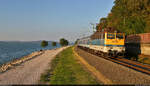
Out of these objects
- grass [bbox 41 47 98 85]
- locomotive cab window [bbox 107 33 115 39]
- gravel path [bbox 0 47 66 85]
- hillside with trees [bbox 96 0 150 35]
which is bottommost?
gravel path [bbox 0 47 66 85]

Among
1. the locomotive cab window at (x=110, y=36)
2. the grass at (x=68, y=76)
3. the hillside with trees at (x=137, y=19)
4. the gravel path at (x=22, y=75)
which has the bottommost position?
the gravel path at (x=22, y=75)

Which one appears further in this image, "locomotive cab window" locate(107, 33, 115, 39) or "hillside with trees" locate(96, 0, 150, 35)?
"hillside with trees" locate(96, 0, 150, 35)

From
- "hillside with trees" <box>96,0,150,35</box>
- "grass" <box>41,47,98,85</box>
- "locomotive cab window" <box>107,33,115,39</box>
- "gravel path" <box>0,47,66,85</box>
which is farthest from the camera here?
"hillside with trees" <box>96,0,150,35</box>

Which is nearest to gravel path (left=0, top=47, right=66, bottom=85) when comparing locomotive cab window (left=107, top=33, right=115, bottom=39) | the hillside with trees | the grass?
the grass

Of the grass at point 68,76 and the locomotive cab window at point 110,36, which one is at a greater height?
the locomotive cab window at point 110,36

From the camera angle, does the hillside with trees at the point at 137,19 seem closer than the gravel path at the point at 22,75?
No

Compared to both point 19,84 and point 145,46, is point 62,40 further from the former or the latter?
point 19,84

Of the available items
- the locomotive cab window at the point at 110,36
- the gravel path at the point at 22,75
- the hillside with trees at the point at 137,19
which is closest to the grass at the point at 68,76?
the gravel path at the point at 22,75

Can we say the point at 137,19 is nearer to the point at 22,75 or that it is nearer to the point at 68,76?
the point at 68,76

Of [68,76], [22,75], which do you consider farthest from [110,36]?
[22,75]

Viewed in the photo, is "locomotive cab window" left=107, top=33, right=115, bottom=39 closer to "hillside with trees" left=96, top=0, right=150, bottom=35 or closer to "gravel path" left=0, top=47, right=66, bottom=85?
"gravel path" left=0, top=47, right=66, bottom=85

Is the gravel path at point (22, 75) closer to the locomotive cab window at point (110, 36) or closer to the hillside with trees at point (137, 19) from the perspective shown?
the locomotive cab window at point (110, 36)

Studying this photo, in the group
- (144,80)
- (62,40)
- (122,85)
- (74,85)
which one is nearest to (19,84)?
(74,85)

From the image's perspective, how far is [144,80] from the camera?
8.15 metres
